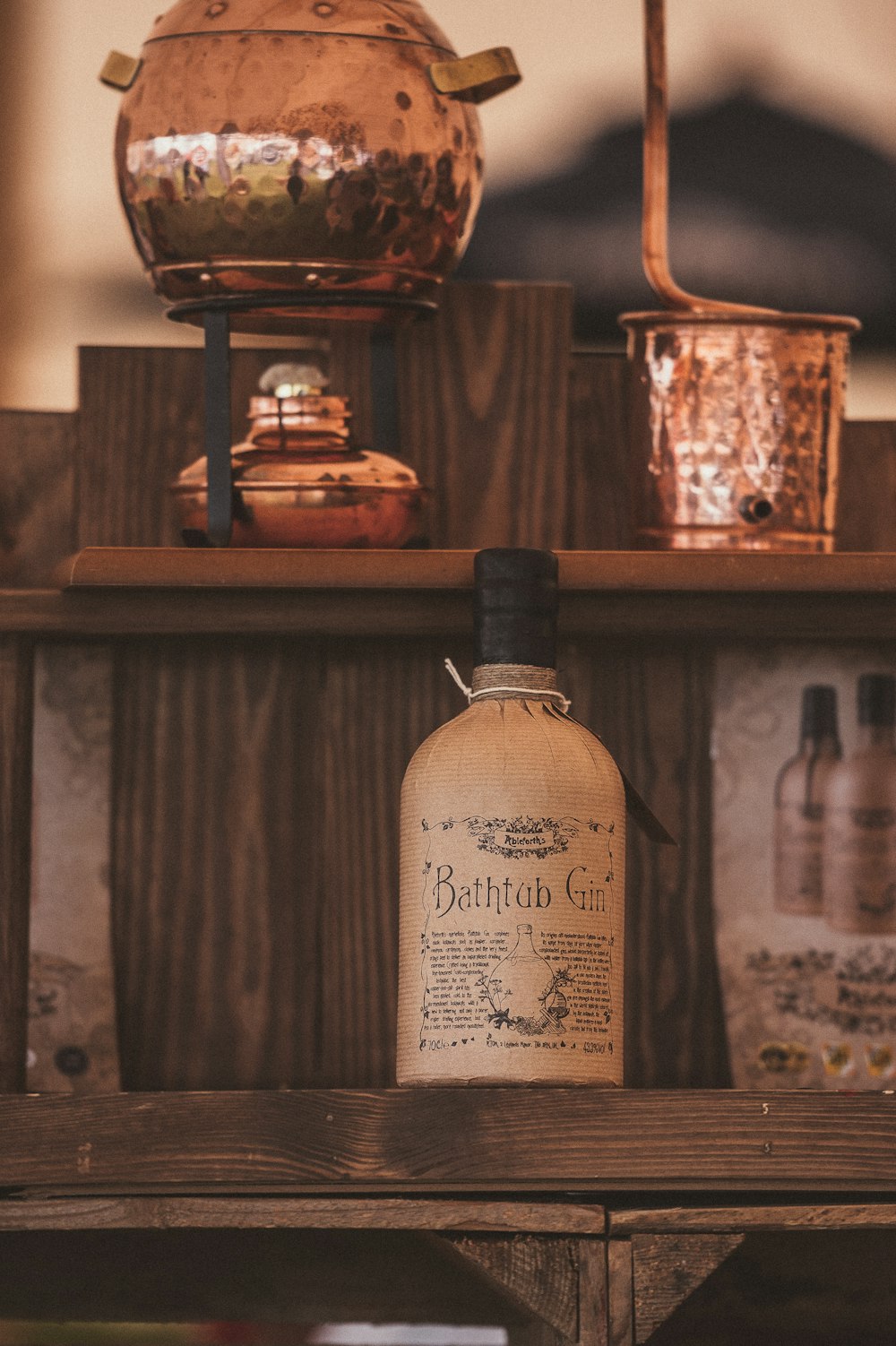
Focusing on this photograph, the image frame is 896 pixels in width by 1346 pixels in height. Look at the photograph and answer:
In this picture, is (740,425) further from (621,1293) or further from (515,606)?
(621,1293)

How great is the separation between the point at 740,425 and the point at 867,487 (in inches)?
8.0

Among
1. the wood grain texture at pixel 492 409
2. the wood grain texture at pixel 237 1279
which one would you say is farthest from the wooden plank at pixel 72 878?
the wood grain texture at pixel 492 409

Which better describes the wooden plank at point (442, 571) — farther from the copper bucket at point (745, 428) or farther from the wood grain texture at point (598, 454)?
the wood grain texture at point (598, 454)

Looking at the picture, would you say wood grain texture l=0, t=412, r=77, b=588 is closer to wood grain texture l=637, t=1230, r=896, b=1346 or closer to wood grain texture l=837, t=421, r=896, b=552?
wood grain texture l=837, t=421, r=896, b=552

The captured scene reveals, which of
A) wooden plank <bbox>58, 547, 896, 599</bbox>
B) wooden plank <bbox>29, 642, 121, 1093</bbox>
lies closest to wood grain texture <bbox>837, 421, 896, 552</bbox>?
wooden plank <bbox>58, 547, 896, 599</bbox>

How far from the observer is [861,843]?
123cm

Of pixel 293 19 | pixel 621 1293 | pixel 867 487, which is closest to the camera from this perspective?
pixel 621 1293

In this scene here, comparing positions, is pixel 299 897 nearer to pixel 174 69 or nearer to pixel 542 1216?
pixel 542 1216

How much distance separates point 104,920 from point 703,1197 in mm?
446

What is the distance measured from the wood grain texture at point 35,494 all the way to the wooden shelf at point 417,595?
4.8 inches

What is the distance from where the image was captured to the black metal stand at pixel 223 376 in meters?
1.08

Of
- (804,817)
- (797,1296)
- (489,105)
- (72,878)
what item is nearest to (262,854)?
(72,878)

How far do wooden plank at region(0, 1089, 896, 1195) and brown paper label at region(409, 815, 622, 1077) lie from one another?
1.2 inches

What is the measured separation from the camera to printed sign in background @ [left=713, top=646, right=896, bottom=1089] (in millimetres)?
1227
